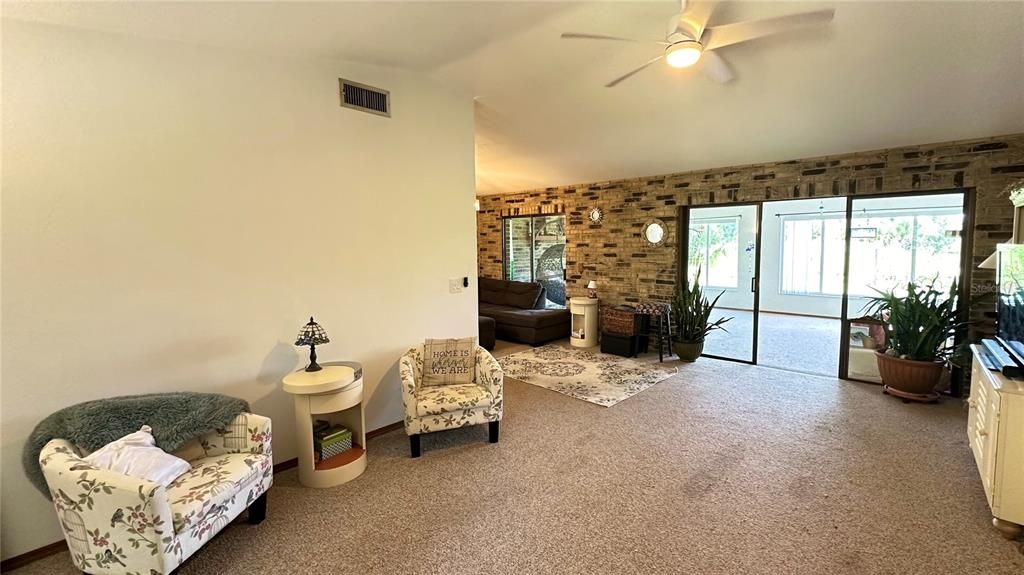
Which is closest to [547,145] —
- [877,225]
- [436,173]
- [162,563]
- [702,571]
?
[436,173]

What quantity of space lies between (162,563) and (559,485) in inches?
77.1

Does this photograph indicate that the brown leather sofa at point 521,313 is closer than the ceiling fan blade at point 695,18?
No

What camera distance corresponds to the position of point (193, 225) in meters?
2.51

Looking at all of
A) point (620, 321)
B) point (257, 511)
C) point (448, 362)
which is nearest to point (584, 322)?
point (620, 321)

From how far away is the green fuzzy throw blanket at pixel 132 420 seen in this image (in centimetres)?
199

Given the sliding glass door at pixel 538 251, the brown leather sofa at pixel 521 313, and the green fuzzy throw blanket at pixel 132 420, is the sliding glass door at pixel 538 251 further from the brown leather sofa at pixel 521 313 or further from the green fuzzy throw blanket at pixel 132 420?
the green fuzzy throw blanket at pixel 132 420

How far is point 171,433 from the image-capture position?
2148 millimetres

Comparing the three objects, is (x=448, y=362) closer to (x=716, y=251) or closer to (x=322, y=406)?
(x=322, y=406)

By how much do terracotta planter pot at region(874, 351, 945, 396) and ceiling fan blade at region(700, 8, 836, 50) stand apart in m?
3.29

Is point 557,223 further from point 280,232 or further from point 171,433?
point 171,433

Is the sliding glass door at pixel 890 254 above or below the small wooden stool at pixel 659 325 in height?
above

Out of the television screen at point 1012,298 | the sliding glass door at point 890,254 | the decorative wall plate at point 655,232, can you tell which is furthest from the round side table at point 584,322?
the television screen at point 1012,298

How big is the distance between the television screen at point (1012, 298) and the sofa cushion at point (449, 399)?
127 inches

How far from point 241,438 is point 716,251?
5.96 metres
